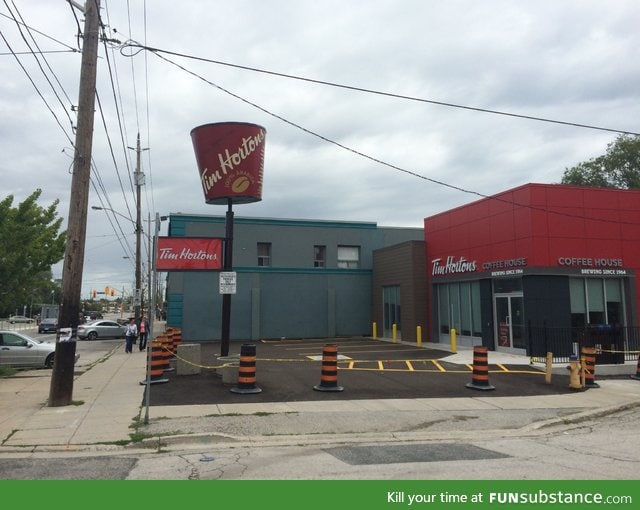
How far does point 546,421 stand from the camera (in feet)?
33.7

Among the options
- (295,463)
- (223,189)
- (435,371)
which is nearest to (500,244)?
(435,371)

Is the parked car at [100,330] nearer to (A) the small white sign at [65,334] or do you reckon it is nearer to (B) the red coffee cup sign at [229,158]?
(B) the red coffee cup sign at [229,158]

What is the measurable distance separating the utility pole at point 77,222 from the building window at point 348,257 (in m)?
23.7

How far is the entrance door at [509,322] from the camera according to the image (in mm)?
20203

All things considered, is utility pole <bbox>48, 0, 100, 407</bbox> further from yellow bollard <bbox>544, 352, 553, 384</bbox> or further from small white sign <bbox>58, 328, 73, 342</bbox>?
yellow bollard <bbox>544, 352, 553, 384</bbox>

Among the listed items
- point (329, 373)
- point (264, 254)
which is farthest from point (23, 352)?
point (264, 254)

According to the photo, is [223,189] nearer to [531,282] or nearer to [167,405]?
[167,405]

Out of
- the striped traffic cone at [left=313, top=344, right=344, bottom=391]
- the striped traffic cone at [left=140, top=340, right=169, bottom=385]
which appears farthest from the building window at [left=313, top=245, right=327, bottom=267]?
the striped traffic cone at [left=313, top=344, right=344, bottom=391]

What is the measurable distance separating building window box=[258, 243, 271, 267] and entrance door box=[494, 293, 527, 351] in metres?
15.4

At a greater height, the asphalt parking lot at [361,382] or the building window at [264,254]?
Result: the building window at [264,254]

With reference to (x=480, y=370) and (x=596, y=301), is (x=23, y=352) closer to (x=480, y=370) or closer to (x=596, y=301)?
(x=480, y=370)

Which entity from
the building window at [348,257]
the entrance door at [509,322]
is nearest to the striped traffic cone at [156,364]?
the entrance door at [509,322]

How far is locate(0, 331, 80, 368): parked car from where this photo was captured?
1884 centimetres

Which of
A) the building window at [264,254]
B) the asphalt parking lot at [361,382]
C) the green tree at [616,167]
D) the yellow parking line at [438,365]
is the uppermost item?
the green tree at [616,167]
